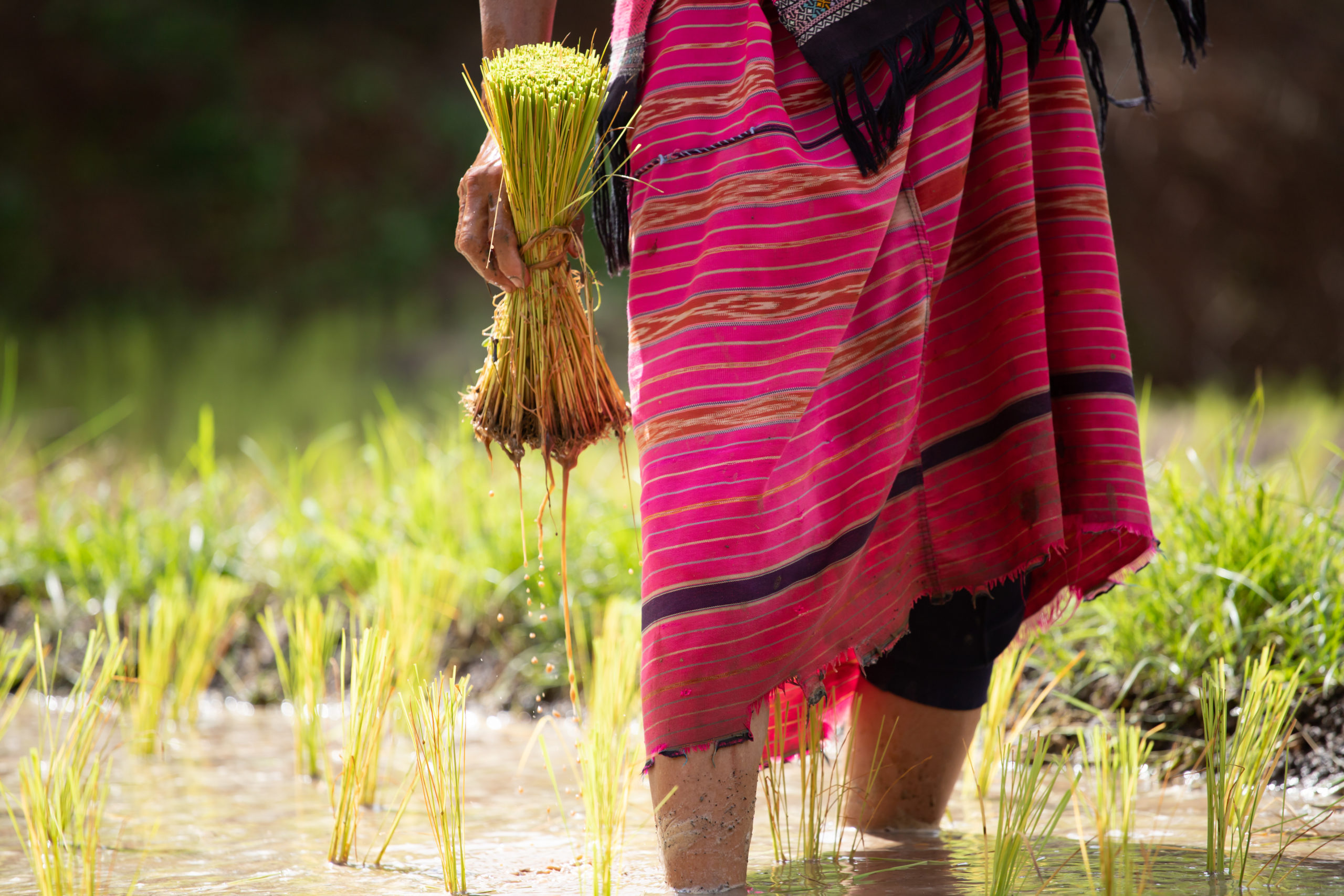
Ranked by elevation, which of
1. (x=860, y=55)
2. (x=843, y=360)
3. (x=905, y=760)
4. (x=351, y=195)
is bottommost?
(x=905, y=760)

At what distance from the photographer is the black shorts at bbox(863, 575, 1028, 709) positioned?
1.42 meters

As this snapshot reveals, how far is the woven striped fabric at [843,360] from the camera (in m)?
1.12

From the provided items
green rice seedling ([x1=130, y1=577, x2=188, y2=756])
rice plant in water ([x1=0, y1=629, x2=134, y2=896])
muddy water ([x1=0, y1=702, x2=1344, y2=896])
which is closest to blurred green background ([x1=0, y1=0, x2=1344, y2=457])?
green rice seedling ([x1=130, y1=577, x2=188, y2=756])

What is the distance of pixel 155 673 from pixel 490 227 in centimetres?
127

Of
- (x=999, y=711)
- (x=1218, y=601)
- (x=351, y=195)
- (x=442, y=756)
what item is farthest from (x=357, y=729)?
(x=351, y=195)

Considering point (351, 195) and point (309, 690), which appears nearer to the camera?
point (309, 690)

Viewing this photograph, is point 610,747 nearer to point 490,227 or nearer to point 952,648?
point 952,648

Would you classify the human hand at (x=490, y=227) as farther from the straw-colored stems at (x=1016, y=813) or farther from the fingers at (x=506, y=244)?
the straw-colored stems at (x=1016, y=813)

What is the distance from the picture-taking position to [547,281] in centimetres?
128

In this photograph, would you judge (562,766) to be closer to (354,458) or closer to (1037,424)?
(1037,424)

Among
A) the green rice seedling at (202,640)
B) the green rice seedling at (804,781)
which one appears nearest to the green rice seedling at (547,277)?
the green rice seedling at (804,781)

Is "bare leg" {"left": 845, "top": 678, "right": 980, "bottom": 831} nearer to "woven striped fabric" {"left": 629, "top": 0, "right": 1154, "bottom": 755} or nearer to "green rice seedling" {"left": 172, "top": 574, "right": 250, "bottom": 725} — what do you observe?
"woven striped fabric" {"left": 629, "top": 0, "right": 1154, "bottom": 755}

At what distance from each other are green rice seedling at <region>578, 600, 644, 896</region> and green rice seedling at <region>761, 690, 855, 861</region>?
0.17 m

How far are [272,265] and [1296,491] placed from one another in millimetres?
7571
